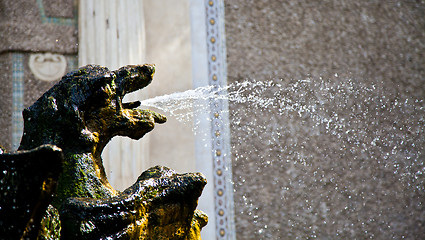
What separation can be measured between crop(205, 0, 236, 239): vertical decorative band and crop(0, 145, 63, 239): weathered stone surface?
2.18 meters

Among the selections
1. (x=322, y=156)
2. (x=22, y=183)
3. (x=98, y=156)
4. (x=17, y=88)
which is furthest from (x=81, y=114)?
(x=322, y=156)

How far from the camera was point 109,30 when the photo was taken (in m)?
2.65

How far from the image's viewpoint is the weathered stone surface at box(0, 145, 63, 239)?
1.93 ft

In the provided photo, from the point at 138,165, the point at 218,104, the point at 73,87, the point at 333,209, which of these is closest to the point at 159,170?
the point at 73,87

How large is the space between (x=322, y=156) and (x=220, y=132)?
59 cm

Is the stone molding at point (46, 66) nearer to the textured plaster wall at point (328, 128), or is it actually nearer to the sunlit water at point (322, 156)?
the sunlit water at point (322, 156)

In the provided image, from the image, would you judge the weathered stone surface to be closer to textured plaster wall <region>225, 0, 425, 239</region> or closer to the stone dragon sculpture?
the stone dragon sculpture

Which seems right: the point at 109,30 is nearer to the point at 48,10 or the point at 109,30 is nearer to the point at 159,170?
the point at 48,10

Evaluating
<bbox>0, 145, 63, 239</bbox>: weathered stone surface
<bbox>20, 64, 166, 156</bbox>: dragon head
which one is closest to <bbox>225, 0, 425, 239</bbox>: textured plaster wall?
<bbox>20, 64, 166, 156</bbox>: dragon head

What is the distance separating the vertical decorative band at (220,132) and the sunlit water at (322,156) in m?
0.04

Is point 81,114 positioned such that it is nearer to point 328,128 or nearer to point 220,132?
point 220,132

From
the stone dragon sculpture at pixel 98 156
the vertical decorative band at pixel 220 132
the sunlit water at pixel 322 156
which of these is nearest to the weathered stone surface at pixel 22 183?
the stone dragon sculpture at pixel 98 156

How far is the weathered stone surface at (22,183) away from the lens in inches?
23.1

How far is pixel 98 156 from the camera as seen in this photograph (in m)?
0.91
